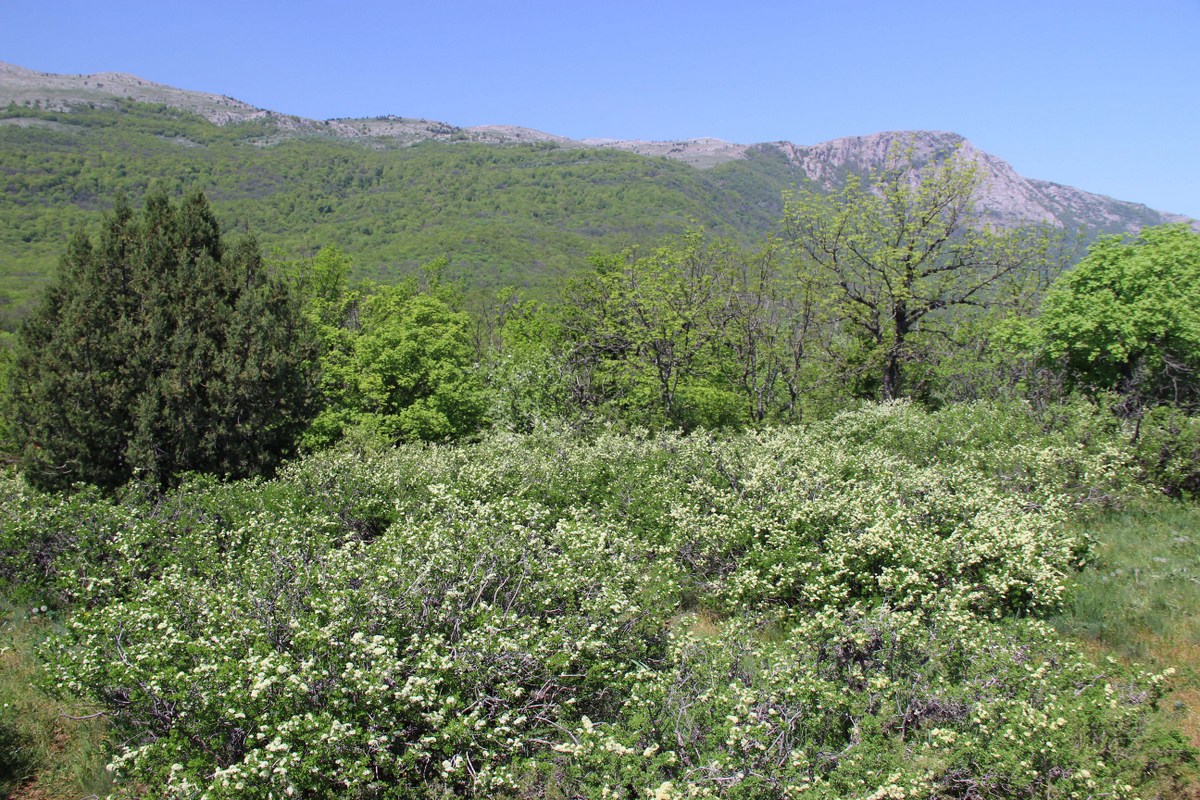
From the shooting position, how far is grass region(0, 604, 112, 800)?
636 cm

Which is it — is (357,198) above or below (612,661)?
above

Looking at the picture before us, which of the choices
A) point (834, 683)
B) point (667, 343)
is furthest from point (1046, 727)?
point (667, 343)

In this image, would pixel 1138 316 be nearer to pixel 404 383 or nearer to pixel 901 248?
pixel 901 248

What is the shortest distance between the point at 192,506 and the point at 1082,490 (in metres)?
14.9

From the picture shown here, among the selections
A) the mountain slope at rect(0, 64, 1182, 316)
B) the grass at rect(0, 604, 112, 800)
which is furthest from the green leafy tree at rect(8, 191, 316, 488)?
the mountain slope at rect(0, 64, 1182, 316)

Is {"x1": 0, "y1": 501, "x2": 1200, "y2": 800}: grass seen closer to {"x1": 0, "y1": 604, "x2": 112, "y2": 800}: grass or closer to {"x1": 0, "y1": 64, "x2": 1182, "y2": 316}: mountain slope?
{"x1": 0, "y1": 604, "x2": 112, "y2": 800}: grass

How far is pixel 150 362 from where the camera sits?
17359 mm

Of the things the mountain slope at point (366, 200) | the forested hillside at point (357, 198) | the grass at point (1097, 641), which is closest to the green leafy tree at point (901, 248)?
the grass at point (1097, 641)

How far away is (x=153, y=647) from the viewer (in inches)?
229

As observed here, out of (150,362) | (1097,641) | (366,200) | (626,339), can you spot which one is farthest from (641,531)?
(366,200)

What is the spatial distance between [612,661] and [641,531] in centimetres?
437

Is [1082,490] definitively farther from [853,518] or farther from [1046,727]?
[1046,727]

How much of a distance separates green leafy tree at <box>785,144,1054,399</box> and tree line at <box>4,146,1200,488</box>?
0.09 meters

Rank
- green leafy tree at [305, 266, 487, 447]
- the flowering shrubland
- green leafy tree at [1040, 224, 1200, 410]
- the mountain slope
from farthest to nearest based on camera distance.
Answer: the mountain slope
green leafy tree at [305, 266, 487, 447]
green leafy tree at [1040, 224, 1200, 410]
the flowering shrubland
